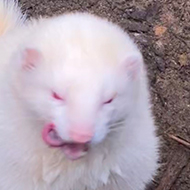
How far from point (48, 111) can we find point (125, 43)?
30 cm

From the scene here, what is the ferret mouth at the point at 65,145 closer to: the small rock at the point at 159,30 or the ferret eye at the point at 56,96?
the ferret eye at the point at 56,96

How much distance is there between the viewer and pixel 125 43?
6.14 ft

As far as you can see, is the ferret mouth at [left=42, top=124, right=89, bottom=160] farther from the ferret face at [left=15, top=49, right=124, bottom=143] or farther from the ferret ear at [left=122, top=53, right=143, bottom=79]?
the ferret ear at [left=122, top=53, right=143, bottom=79]

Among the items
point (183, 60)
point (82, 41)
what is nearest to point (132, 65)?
point (82, 41)

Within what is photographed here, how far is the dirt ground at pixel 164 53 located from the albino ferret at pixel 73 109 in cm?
34

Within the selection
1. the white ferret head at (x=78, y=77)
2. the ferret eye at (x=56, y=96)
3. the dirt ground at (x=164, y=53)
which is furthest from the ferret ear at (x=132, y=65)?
the dirt ground at (x=164, y=53)

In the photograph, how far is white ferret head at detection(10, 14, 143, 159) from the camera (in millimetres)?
1677

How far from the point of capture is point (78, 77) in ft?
5.54

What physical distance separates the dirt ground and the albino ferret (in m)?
0.34

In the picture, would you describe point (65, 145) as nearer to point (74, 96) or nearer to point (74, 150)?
point (74, 150)

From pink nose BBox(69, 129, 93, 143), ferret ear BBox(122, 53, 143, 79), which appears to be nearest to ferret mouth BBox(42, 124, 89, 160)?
pink nose BBox(69, 129, 93, 143)

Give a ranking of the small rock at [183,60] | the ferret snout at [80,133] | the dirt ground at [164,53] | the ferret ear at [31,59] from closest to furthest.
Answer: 1. the ferret snout at [80,133]
2. the ferret ear at [31,59]
3. the dirt ground at [164,53]
4. the small rock at [183,60]

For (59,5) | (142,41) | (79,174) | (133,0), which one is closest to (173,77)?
(142,41)

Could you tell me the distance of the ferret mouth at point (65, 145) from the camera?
1780 millimetres
